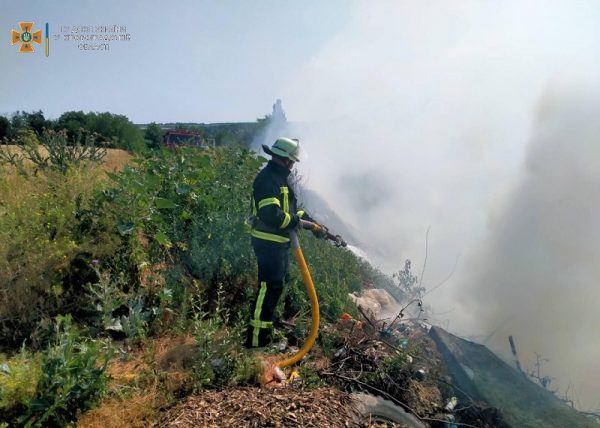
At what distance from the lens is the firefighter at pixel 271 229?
4.19 m

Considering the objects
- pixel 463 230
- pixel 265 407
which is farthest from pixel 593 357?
pixel 265 407

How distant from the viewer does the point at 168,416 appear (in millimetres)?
2936

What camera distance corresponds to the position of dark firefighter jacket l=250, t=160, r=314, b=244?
4137 millimetres

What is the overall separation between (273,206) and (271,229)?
302 millimetres

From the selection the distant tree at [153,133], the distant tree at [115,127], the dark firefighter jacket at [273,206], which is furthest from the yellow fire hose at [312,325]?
the distant tree at [153,133]

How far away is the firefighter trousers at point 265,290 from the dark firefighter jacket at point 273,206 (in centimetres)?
11

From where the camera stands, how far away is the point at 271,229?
14.2 feet

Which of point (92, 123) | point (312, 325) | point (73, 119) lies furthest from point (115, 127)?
point (312, 325)

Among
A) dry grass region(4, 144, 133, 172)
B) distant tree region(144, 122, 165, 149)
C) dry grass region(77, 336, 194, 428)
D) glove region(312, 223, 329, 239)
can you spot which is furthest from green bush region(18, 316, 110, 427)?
distant tree region(144, 122, 165, 149)

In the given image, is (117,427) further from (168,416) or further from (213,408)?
(213,408)

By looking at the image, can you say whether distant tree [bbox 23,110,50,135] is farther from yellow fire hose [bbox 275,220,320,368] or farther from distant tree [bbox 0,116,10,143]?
yellow fire hose [bbox 275,220,320,368]

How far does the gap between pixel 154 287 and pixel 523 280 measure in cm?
887

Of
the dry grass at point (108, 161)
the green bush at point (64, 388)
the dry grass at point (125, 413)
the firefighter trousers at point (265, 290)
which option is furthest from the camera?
the dry grass at point (108, 161)

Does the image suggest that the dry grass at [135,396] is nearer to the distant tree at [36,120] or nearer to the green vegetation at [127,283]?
the green vegetation at [127,283]
